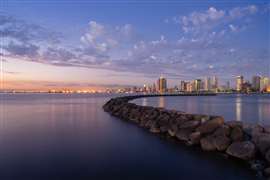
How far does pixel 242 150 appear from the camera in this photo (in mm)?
7656

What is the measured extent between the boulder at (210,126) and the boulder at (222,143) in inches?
34.1

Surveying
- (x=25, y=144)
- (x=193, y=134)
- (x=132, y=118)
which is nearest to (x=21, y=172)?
(x=25, y=144)

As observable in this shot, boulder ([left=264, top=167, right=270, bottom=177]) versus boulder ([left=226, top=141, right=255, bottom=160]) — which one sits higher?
boulder ([left=226, top=141, right=255, bottom=160])

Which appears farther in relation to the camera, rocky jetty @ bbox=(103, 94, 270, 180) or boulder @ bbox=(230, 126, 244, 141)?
boulder @ bbox=(230, 126, 244, 141)

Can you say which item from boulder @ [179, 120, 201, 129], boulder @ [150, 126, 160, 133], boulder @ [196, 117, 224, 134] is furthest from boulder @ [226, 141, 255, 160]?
boulder @ [150, 126, 160, 133]

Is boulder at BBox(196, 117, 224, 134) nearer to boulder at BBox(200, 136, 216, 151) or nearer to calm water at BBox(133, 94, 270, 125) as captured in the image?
boulder at BBox(200, 136, 216, 151)

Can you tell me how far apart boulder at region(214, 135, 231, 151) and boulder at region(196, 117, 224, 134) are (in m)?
0.86

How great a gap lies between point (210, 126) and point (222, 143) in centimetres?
130

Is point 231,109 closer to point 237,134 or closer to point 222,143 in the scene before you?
point 237,134

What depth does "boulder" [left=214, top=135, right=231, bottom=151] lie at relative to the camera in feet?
27.4

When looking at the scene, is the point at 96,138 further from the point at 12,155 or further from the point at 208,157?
the point at 208,157

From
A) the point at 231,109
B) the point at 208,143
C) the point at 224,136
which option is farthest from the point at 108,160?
the point at 231,109

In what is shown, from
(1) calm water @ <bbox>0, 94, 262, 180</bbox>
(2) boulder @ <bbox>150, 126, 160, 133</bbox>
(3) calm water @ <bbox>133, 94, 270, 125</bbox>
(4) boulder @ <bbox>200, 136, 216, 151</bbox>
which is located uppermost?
(4) boulder @ <bbox>200, 136, 216, 151</bbox>

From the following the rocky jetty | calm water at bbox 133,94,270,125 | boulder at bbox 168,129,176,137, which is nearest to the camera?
the rocky jetty
